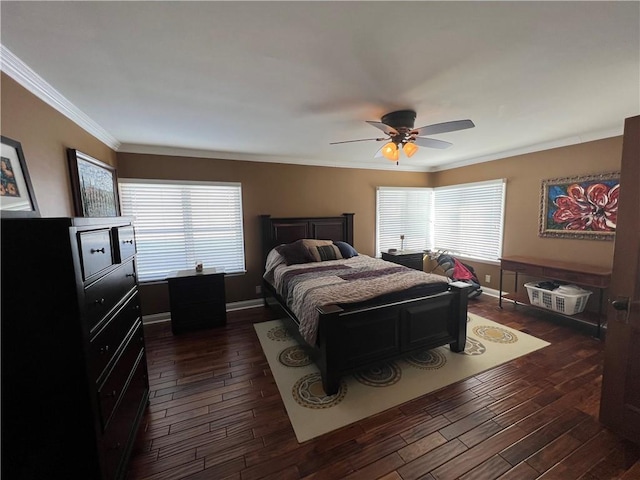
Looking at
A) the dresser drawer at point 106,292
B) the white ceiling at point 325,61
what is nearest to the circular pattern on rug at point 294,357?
the dresser drawer at point 106,292

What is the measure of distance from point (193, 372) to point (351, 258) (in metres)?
2.58

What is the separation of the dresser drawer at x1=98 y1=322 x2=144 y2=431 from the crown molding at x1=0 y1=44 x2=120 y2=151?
182 cm

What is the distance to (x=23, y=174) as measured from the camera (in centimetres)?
165

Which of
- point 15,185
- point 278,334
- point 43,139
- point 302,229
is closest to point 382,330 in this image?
point 278,334

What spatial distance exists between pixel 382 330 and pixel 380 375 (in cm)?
45

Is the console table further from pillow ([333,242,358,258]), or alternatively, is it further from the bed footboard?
pillow ([333,242,358,258])

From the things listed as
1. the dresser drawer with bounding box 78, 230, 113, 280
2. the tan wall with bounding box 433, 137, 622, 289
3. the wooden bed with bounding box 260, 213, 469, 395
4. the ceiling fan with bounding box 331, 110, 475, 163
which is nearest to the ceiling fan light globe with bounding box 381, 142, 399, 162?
the ceiling fan with bounding box 331, 110, 475, 163

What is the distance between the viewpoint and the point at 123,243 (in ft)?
5.54

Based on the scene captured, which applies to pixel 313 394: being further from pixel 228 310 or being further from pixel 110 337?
pixel 228 310

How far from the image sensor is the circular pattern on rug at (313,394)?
2.09 m

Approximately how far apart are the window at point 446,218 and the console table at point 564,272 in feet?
2.50

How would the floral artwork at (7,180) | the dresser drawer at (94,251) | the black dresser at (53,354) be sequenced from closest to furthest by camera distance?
the black dresser at (53,354) < the dresser drawer at (94,251) < the floral artwork at (7,180)

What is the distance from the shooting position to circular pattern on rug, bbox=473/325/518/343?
3.04 metres

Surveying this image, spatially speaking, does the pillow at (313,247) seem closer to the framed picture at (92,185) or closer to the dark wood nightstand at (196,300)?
the dark wood nightstand at (196,300)
